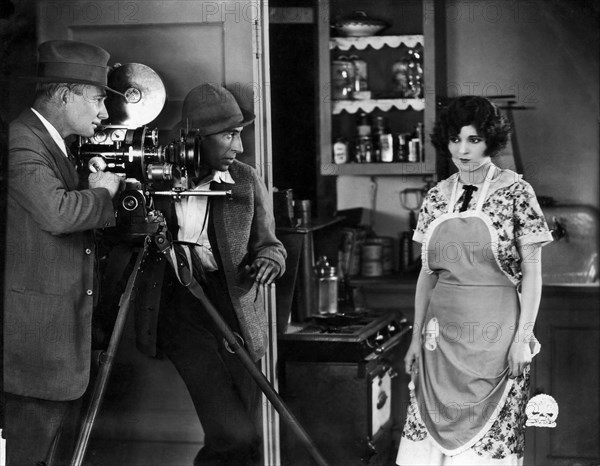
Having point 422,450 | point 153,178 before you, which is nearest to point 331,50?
point 153,178

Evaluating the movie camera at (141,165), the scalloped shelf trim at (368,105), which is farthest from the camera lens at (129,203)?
the scalloped shelf trim at (368,105)

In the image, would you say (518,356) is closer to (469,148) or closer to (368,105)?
(469,148)

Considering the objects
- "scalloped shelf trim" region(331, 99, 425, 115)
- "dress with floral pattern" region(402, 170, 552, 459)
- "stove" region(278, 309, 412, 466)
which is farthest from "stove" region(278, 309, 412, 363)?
"scalloped shelf trim" region(331, 99, 425, 115)

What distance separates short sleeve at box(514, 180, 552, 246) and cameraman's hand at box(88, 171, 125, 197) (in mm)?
1113

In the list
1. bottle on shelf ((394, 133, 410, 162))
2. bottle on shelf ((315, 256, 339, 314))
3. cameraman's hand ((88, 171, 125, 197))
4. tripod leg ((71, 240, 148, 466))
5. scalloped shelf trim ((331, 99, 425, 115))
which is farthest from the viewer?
bottle on shelf ((394, 133, 410, 162))

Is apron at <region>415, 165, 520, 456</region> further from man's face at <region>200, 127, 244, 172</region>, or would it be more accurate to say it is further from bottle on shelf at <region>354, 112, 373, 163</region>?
bottle on shelf at <region>354, 112, 373, 163</region>

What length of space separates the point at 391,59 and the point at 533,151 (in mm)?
711

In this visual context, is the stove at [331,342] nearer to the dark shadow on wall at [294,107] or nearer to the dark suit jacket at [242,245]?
the dark suit jacket at [242,245]

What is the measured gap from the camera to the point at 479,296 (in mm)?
2426

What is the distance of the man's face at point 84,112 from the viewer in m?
2.45

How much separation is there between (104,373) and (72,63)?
0.90m

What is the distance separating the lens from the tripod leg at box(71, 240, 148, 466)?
2.32 m

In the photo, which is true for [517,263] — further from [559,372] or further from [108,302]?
[108,302]

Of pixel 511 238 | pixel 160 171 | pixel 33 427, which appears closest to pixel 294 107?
pixel 160 171
